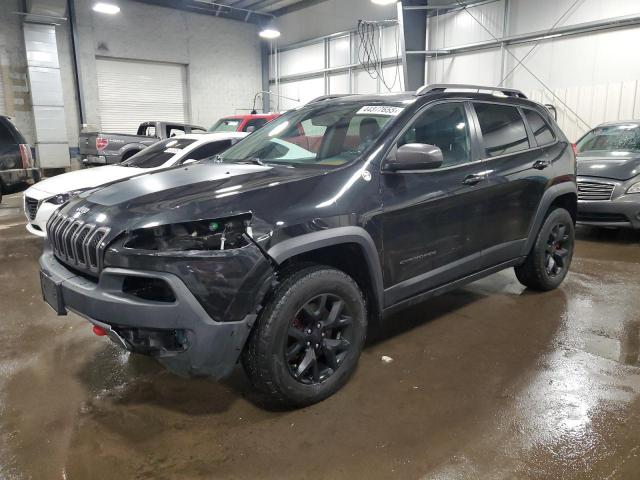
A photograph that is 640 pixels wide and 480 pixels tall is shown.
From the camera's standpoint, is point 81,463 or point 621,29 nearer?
point 81,463

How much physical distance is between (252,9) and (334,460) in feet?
61.0

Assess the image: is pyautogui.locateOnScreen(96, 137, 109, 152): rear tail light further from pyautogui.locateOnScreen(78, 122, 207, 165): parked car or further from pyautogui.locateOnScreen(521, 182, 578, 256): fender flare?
pyautogui.locateOnScreen(521, 182, 578, 256): fender flare

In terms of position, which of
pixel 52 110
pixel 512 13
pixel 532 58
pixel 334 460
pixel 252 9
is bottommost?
pixel 334 460

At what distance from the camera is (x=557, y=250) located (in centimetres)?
436

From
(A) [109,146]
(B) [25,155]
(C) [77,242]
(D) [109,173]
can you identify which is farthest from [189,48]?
(C) [77,242]

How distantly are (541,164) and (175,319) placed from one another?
3093 mm

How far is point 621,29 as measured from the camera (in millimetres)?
10133

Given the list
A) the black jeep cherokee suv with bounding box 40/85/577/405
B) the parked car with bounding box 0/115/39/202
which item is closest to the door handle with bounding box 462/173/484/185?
the black jeep cherokee suv with bounding box 40/85/577/405

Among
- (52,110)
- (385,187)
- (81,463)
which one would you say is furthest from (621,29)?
(52,110)

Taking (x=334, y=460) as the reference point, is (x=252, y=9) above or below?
above

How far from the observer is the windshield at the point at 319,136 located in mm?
Result: 2969

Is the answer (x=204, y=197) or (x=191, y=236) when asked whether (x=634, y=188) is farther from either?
(x=191, y=236)

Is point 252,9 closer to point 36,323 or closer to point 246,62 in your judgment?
point 246,62

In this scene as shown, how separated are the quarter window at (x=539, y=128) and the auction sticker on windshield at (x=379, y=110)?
153 cm
